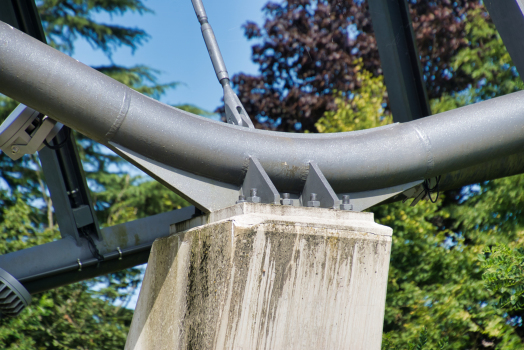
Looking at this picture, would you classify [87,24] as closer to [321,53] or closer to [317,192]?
[321,53]

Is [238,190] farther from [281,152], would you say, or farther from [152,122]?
[152,122]

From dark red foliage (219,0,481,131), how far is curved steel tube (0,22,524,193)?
7.81 m

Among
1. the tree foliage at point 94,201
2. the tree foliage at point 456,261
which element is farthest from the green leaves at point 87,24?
the tree foliage at point 456,261

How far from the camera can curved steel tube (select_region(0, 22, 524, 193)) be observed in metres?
2.14

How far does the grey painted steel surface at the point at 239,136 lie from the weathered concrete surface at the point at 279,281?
297 mm

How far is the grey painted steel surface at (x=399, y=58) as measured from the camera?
3730 mm

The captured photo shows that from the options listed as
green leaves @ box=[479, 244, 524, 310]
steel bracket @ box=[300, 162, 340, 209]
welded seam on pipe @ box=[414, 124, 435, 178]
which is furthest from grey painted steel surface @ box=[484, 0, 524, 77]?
steel bracket @ box=[300, 162, 340, 209]

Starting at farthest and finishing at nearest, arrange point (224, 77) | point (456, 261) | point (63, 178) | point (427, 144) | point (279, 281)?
point (456, 261) → point (63, 178) → point (224, 77) → point (427, 144) → point (279, 281)

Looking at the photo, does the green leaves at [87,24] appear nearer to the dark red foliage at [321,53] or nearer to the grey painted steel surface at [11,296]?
the dark red foliage at [321,53]

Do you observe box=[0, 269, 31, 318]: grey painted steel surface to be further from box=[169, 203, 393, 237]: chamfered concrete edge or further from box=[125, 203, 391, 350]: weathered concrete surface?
box=[169, 203, 393, 237]: chamfered concrete edge

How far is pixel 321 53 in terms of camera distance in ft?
37.0

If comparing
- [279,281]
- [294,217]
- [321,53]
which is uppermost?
[321,53]

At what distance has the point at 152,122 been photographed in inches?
90.7

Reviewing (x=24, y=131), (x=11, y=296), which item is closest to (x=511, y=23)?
(x=24, y=131)
